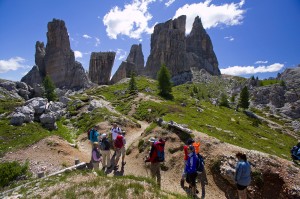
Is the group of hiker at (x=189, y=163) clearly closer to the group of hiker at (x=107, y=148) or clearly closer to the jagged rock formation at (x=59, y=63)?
the group of hiker at (x=107, y=148)

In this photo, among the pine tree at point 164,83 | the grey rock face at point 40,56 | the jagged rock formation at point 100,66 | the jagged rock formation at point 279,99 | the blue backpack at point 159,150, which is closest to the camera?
the blue backpack at point 159,150

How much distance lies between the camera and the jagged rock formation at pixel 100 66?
154m

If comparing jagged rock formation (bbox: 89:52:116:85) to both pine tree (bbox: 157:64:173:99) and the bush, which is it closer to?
pine tree (bbox: 157:64:173:99)

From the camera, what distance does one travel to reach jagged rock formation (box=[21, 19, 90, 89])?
14088 centimetres

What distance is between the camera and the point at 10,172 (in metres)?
18.0

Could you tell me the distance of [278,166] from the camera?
21000 millimetres

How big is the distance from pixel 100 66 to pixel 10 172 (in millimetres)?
141816

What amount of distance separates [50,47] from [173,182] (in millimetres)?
147247

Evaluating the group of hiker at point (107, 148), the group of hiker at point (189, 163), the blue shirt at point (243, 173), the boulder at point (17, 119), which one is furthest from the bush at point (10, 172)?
the blue shirt at point (243, 173)

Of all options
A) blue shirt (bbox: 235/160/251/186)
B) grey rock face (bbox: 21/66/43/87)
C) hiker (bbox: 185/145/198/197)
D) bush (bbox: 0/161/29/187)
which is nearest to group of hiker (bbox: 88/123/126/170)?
bush (bbox: 0/161/29/187)

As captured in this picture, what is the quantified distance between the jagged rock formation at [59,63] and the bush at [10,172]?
123254mm

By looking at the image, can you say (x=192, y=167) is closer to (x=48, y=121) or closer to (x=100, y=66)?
(x=48, y=121)

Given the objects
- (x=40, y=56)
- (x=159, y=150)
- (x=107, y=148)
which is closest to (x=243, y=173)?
(x=159, y=150)

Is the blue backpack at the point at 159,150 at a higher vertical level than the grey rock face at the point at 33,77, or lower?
lower
